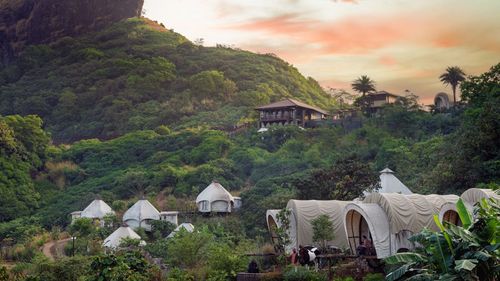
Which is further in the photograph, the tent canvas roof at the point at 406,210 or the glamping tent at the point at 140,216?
the glamping tent at the point at 140,216

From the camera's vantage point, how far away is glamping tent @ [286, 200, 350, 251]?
24.2m

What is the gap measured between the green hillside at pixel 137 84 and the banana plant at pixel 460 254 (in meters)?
53.3

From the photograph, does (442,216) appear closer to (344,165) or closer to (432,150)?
(344,165)

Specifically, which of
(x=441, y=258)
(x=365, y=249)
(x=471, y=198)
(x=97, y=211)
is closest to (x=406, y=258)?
(x=441, y=258)

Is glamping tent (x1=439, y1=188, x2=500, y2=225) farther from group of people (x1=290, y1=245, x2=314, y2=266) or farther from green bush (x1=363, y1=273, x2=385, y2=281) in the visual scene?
group of people (x1=290, y1=245, x2=314, y2=266)

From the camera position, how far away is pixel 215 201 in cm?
4391

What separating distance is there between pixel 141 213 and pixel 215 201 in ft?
16.0

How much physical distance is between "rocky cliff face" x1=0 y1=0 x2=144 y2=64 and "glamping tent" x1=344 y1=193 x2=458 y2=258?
305ft

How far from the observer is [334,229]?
2491 centimetres

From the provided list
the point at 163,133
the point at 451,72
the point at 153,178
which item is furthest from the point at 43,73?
the point at 451,72

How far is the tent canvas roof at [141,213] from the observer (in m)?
41.6

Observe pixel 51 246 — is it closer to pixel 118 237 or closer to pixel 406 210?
pixel 118 237

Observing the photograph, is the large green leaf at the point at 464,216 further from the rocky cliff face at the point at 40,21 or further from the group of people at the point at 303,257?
the rocky cliff face at the point at 40,21

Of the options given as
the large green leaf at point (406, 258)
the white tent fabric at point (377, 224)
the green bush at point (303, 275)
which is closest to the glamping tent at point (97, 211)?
the white tent fabric at point (377, 224)
